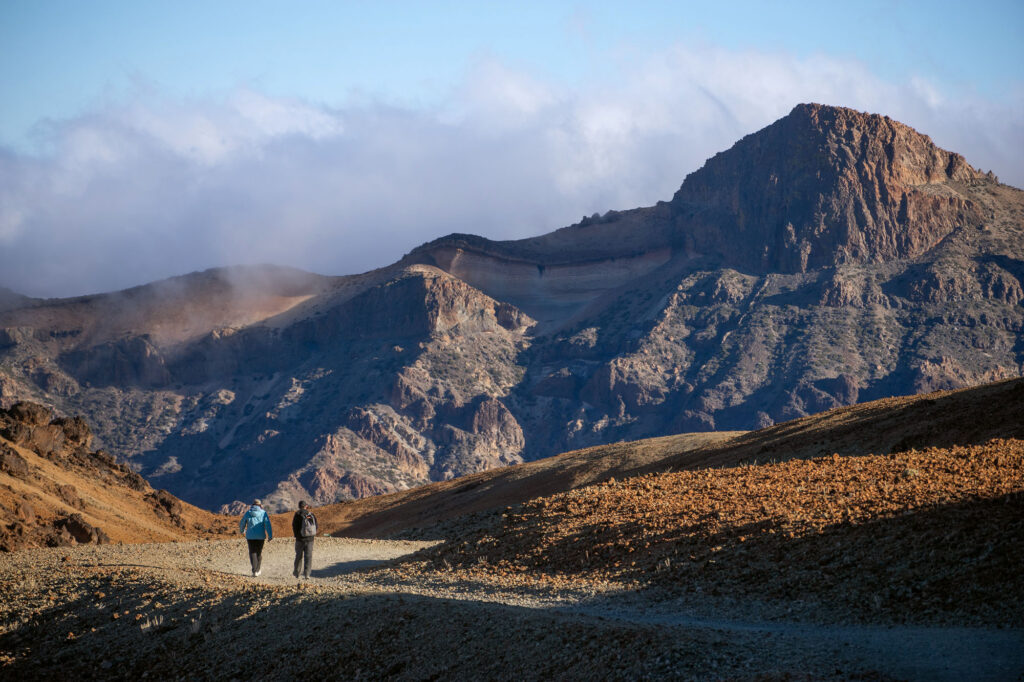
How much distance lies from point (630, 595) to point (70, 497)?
30.0 metres

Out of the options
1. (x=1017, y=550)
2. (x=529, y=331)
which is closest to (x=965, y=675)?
(x=1017, y=550)

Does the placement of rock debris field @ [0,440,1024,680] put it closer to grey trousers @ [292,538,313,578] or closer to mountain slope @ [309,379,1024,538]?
grey trousers @ [292,538,313,578]

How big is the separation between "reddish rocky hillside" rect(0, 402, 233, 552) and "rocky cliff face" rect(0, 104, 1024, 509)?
58540mm

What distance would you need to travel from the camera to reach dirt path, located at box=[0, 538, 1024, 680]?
37.6ft

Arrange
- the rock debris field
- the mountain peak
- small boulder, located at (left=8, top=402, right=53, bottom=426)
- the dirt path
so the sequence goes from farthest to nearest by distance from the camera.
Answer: the mountain peak < small boulder, located at (left=8, top=402, right=53, bottom=426) < the rock debris field < the dirt path

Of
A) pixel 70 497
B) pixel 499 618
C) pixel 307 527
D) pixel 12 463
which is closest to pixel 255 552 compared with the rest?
pixel 307 527

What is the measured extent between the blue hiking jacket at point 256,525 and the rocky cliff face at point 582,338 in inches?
3614

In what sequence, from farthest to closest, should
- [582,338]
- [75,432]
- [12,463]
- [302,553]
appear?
[582,338] → [75,432] → [12,463] → [302,553]

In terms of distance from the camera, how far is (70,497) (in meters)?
40.2

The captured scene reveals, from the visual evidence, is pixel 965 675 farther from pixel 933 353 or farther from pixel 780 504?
pixel 933 353

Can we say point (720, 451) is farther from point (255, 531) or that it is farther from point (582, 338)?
point (582, 338)

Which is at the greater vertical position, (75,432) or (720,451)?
(75,432)

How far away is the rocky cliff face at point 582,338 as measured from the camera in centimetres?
12475

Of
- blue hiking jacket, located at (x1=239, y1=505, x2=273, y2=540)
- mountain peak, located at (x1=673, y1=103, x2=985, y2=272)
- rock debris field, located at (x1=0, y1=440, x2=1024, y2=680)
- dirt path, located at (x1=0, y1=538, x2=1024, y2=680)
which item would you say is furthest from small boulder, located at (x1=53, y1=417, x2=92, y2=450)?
mountain peak, located at (x1=673, y1=103, x2=985, y2=272)
